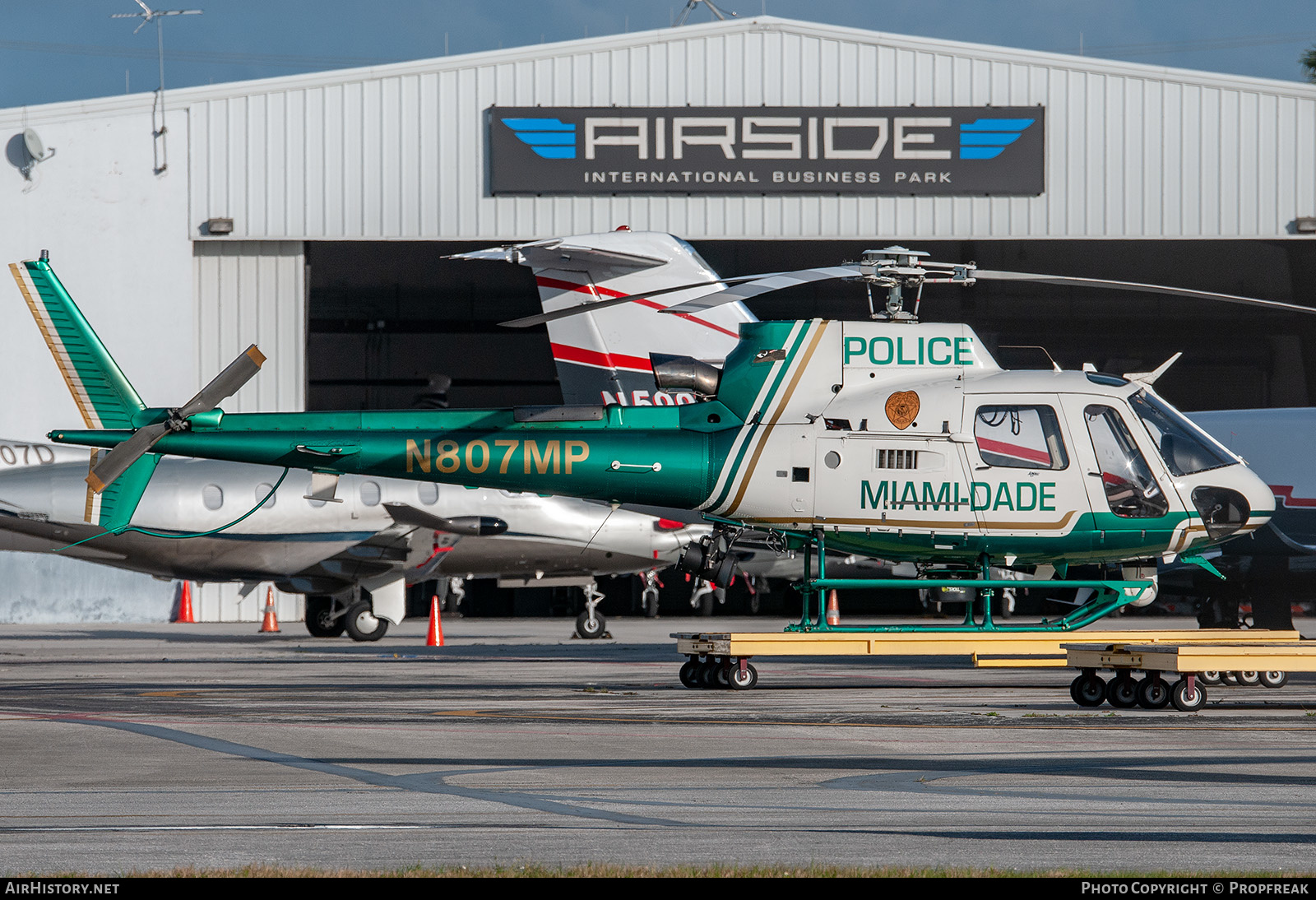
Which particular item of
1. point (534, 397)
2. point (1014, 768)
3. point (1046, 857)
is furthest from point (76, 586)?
point (1046, 857)

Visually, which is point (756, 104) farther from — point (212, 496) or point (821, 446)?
point (821, 446)

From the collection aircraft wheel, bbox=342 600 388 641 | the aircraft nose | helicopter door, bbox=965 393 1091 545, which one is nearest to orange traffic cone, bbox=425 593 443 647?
aircraft wheel, bbox=342 600 388 641

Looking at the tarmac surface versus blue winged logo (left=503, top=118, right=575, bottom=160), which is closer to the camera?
the tarmac surface

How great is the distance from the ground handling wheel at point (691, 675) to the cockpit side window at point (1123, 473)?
14.2 feet

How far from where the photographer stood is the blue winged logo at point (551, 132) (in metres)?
28.2

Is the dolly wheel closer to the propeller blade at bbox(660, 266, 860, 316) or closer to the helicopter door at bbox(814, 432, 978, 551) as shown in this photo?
the helicopter door at bbox(814, 432, 978, 551)

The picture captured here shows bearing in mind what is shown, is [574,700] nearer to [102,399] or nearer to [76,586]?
[102,399]

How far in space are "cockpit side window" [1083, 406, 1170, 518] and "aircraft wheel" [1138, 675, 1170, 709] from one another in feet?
6.56

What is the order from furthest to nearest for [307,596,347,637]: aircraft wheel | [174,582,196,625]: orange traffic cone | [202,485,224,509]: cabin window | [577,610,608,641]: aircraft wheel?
1. [174,582,196,625]: orange traffic cone
2. [577,610,608,641]: aircraft wheel
3. [307,596,347,637]: aircraft wheel
4. [202,485,224,509]: cabin window

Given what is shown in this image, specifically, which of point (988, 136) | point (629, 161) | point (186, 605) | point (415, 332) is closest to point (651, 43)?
point (629, 161)

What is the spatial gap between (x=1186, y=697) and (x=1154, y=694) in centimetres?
26

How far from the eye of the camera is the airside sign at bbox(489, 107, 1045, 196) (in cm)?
2817

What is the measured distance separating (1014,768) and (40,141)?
26.8 metres

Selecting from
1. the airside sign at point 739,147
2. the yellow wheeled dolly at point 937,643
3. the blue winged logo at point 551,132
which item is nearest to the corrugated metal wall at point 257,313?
the airside sign at point 739,147
